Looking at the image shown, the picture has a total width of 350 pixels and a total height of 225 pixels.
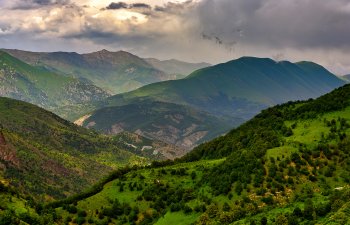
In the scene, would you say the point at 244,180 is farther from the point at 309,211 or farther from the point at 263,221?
the point at 309,211

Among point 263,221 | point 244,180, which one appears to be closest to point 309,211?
point 263,221

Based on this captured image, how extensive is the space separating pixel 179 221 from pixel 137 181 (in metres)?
48.8

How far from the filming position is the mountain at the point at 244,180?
120 metres

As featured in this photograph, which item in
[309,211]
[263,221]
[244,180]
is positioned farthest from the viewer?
[244,180]

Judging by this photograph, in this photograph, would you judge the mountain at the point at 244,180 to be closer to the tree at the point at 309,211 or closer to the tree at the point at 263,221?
the tree at the point at 263,221

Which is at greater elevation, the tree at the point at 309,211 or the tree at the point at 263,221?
the tree at the point at 309,211

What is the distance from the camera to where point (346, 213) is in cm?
5894

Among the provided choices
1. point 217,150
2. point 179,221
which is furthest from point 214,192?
point 217,150

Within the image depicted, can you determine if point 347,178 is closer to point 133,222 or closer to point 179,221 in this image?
point 179,221

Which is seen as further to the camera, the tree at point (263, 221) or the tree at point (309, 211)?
the tree at point (263, 221)

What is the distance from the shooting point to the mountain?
395 ft

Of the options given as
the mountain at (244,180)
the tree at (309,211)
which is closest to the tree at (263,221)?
the tree at (309,211)

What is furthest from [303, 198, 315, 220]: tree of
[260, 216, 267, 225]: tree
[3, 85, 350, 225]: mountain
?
[3, 85, 350, 225]: mountain

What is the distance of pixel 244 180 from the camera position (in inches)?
5002
